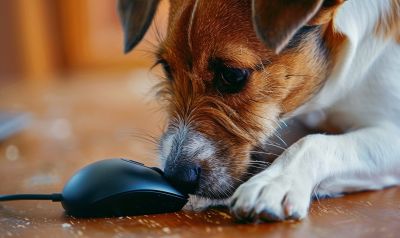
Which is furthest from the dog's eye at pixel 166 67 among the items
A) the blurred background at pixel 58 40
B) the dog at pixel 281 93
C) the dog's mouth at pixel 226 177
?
the blurred background at pixel 58 40

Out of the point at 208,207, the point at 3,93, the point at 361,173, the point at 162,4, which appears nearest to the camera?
the point at 208,207

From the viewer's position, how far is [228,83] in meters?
1.55

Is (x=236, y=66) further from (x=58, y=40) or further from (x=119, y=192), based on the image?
(x=58, y=40)

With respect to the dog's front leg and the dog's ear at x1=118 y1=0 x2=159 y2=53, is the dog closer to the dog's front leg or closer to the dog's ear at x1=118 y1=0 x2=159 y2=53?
the dog's front leg

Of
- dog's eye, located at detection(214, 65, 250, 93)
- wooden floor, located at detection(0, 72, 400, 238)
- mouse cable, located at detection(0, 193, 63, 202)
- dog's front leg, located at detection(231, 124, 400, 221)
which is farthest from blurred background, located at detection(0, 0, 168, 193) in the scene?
dog's front leg, located at detection(231, 124, 400, 221)

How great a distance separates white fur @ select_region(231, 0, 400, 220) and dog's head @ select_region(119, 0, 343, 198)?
7cm

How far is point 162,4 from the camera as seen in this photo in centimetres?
195

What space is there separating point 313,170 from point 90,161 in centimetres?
82

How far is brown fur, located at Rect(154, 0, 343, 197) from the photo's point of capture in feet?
5.04

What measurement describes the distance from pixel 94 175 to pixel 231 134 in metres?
0.36

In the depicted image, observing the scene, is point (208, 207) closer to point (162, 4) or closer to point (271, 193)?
point (271, 193)

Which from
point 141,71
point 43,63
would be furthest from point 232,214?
point 43,63

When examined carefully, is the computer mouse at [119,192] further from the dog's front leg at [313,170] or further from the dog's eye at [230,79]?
the dog's eye at [230,79]

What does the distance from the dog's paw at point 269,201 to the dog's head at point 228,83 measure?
0.49ft
